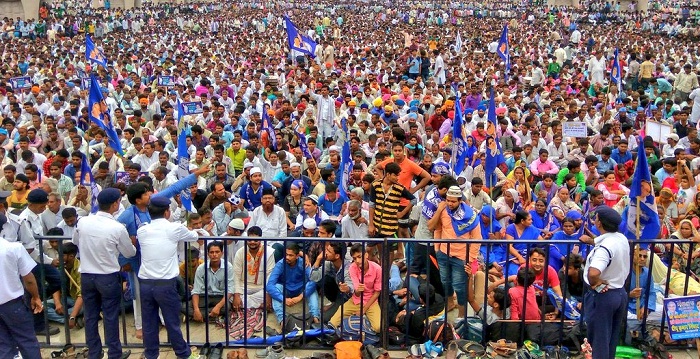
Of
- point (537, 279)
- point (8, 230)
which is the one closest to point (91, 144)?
point (8, 230)

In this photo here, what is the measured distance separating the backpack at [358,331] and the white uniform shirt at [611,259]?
1.97 metres

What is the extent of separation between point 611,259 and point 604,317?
1.65 ft

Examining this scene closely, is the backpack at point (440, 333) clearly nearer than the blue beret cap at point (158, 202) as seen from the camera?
No

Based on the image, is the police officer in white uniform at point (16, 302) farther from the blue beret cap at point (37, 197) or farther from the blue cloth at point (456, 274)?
the blue cloth at point (456, 274)

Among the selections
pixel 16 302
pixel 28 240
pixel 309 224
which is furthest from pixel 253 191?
pixel 16 302

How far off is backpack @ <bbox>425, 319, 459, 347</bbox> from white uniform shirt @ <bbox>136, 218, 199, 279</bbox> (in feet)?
7.48

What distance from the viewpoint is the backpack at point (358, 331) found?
6254 mm

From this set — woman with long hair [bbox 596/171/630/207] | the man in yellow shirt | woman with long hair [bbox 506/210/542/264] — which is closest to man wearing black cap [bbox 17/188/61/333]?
woman with long hair [bbox 506/210/542/264]

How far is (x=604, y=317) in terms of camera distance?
17.7 feet

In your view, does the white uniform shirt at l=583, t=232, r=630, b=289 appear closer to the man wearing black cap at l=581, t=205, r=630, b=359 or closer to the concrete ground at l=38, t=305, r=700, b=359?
the man wearing black cap at l=581, t=205, r=630, b=359

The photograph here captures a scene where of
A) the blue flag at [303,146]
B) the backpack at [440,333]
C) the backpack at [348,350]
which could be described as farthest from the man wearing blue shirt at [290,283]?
the blue flag at [303,146]

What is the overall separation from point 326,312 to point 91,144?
272 inches

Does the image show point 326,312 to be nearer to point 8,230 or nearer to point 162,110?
point 8,230

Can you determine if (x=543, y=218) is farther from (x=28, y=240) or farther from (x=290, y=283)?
(x=28, y=240)
